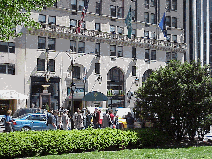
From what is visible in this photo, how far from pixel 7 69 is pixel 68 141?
29568 mm

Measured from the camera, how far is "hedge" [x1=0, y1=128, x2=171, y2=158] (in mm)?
12852

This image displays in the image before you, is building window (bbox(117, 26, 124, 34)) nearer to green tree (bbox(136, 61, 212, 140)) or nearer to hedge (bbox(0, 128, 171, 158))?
green tree (bbox(136, 61, 212, 140))

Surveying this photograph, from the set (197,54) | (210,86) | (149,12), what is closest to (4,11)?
(210,86)

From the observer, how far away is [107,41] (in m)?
50.2

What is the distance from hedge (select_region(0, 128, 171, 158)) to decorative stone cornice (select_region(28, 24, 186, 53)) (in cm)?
3057

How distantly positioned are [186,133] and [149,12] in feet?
132

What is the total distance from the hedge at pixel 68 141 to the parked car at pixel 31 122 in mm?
9698

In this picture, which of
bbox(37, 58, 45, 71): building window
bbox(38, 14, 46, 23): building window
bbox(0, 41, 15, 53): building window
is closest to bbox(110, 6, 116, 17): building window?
bbox(38, 14, 46, 23): building window

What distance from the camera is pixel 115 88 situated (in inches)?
2008

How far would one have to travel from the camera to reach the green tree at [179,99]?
17.9 metres

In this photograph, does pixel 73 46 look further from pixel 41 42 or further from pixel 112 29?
pixel 112 29

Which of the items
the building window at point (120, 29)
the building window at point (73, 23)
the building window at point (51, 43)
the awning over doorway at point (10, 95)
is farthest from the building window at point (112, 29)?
the awning over doorway at point (10, 95)

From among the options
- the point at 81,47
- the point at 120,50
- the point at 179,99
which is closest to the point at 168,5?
the point at 120,50

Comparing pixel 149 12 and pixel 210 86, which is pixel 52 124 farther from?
pixel 149 12
